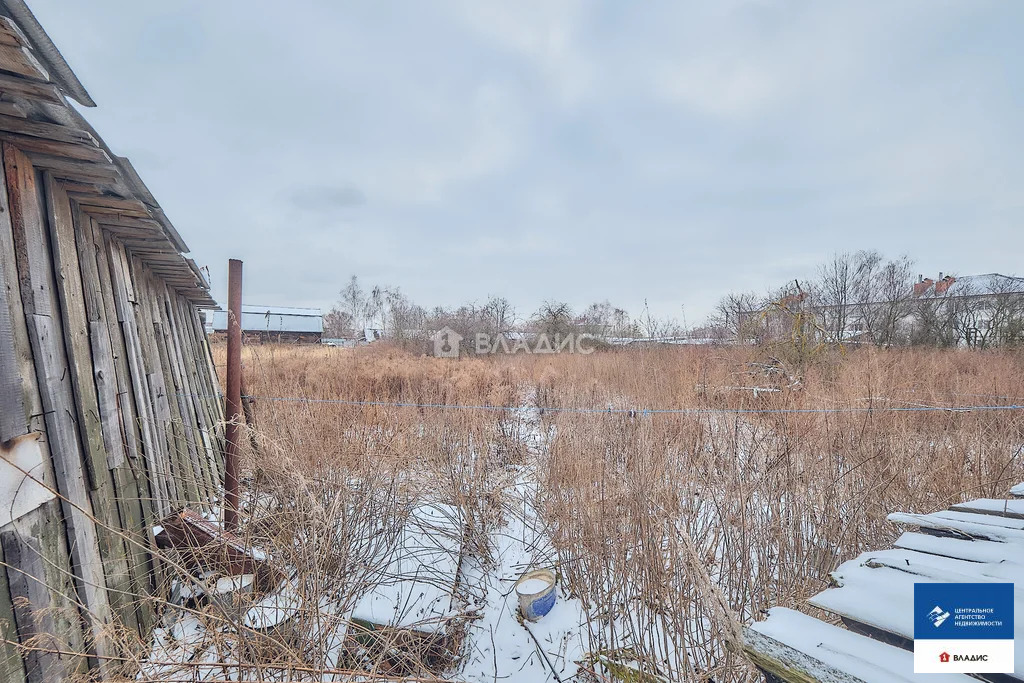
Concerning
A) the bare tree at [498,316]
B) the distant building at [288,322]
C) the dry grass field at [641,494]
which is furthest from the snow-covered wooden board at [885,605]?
the distant building at [288,322]

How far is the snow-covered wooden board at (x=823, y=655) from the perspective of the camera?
971 mm

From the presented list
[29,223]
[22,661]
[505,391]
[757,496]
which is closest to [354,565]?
[22,661]

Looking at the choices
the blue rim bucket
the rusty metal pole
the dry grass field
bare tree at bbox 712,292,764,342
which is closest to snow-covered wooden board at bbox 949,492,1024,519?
the dry grass field

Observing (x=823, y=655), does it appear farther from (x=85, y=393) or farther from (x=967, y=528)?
(x=85, y=393)

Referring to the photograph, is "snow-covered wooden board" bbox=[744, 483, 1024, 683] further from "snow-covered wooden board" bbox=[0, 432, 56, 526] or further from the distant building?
the distant building

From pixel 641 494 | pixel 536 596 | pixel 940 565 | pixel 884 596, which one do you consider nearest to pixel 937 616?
pixel 884 596

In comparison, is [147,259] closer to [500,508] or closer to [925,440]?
[500,508]

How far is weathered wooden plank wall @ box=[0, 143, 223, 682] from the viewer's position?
1.50m

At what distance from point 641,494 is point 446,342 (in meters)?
13.6

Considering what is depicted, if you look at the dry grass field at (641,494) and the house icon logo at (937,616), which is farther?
the dry grass field at (641,494)

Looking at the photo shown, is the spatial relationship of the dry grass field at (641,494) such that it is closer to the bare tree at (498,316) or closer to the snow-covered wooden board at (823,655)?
the snow-covered wooden board at (823,655)

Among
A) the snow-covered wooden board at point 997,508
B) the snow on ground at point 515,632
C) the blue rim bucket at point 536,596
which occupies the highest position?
the snow-covered wooden board at point 997,508

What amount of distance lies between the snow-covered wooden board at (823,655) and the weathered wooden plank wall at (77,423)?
2.20 metres

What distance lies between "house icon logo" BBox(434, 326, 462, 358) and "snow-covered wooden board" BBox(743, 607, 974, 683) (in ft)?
43.8
